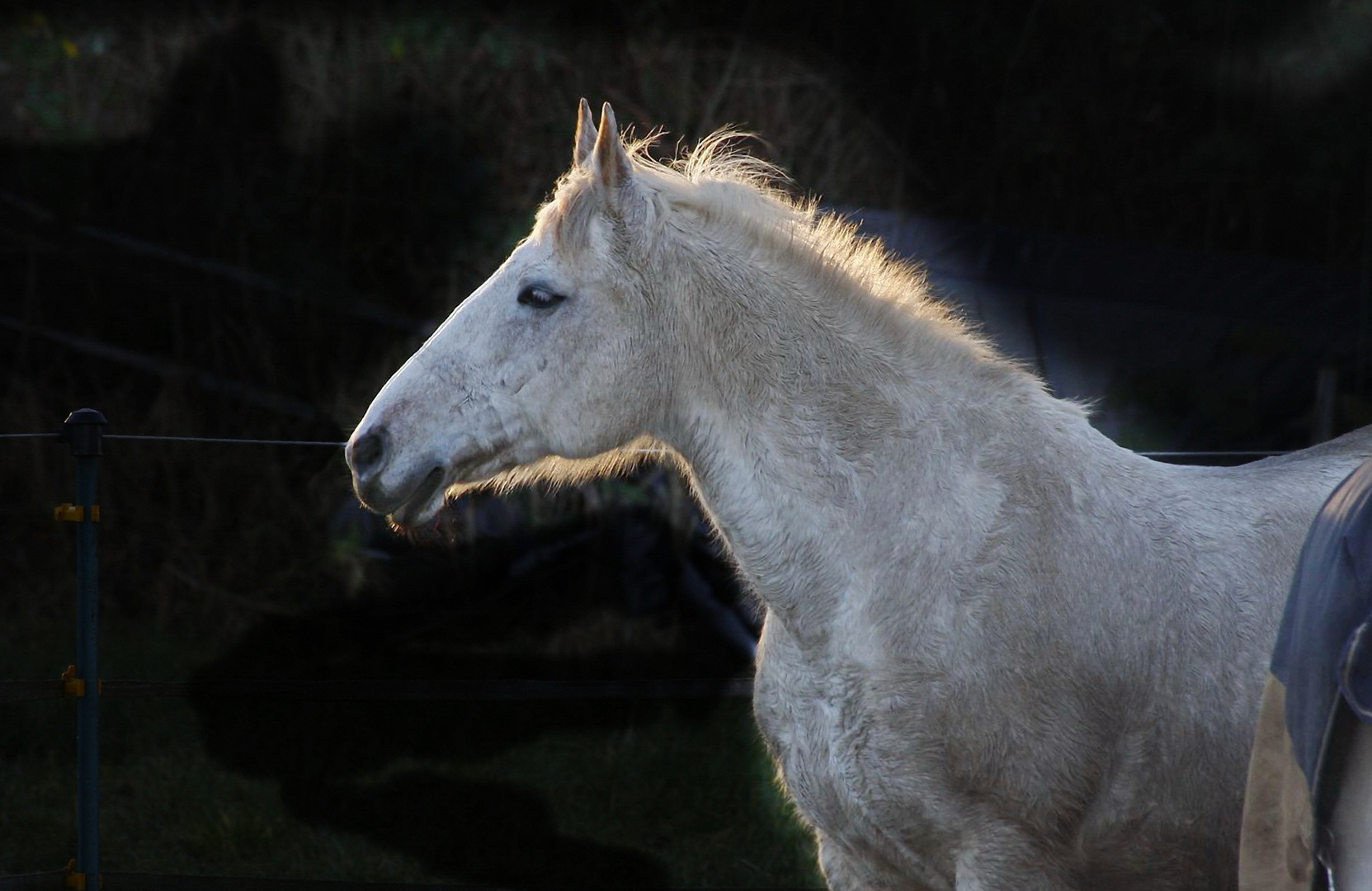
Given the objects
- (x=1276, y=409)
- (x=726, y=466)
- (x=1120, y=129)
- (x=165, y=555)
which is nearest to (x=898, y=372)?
(x=726, y=466)

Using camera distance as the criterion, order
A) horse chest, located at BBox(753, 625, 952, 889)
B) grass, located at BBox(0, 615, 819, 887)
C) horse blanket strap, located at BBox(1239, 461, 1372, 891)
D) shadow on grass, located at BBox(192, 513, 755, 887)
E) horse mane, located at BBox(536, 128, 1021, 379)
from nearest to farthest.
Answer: horse blanket strap, located at BBox(1239, 461, 1372, 891) < horse chest, located at BBox(753, 625, 952, 889) < horse mane, located at BBox(536, 128, 1021, 379) < grass, located at BBox(0, 615, 819, 887) < shadow on grass, located at BBox(192, 513, 755, 887)

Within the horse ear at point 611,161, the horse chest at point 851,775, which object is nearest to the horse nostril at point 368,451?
the horse ear at point 611,161

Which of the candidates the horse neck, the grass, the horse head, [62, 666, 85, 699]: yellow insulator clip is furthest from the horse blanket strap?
[62, 666, 85, 699]: yellow insulator clip

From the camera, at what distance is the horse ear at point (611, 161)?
2.40 meters

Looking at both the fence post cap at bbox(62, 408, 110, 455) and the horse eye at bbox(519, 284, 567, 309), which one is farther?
the fence post cap at bbox(62, 408, 110, 455)

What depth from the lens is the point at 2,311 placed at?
19.8 ft

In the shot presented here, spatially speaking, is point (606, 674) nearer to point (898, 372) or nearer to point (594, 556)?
point (594, 556)

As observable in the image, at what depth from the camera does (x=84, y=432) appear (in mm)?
3523

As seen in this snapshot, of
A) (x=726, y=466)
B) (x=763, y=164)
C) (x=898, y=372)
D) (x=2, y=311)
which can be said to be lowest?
(x=726, y=466)

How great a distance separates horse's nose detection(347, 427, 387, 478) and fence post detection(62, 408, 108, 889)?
4.97 ft

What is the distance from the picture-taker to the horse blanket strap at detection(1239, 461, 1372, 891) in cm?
153

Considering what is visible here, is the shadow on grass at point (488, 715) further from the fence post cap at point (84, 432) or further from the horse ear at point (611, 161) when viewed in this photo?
the horse ear at point (611, 161)

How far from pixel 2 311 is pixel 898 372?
16.9 ft

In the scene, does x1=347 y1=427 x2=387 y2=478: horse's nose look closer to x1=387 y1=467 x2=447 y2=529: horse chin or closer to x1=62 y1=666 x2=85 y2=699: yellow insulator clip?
x1=387 y1=467 x2=447 y2=529: horse chin
